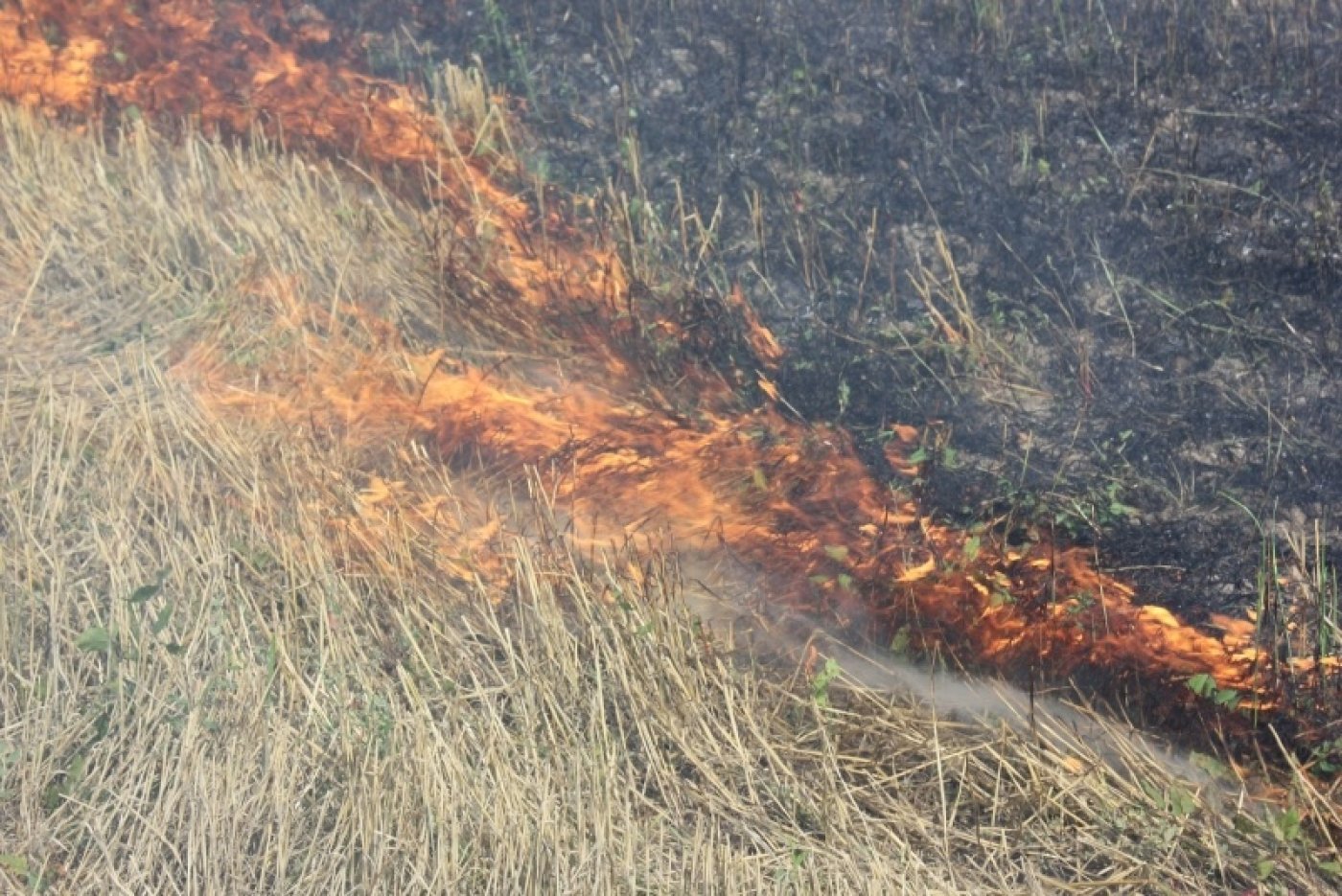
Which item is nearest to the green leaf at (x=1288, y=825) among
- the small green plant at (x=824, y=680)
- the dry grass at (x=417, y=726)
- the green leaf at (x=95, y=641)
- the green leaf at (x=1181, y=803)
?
the dry grass at (x=417, y=726)

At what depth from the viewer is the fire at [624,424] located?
3.47 meters

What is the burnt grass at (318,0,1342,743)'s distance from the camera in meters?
3.69

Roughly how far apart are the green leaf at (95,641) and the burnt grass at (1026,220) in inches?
77.7

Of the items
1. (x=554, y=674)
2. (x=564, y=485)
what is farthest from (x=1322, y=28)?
(x=554, y=674)

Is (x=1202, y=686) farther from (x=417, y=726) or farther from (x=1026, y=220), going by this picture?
Result: (x=417, y=726)

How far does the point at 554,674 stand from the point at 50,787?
1128mm

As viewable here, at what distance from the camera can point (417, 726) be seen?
3.03 meters

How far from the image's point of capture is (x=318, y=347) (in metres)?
4.06

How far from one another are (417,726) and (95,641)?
80 centimetres

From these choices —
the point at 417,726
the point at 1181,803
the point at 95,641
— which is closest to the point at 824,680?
the point at 1181,803

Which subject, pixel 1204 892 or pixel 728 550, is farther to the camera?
pixel 728 550

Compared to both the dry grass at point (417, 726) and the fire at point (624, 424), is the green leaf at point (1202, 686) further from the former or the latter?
the dry grass at point (417, 726)

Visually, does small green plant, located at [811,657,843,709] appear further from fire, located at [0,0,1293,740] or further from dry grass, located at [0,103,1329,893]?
fire, located at [0,0,1293,740]

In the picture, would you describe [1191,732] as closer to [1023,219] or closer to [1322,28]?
[1023,219]
